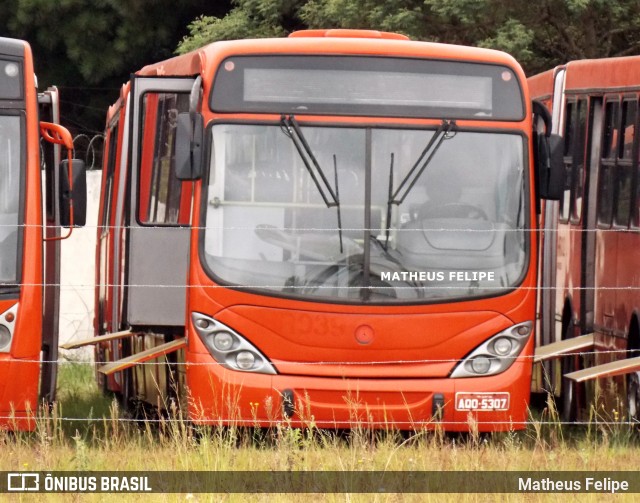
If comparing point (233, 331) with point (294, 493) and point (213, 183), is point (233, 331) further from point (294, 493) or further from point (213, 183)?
point (294, 493)

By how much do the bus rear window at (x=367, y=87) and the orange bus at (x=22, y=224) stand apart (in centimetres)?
137

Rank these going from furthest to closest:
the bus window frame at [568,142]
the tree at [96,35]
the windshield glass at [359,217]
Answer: the tree at [96,35] < the bus window frame at [568,142] < the windshield glass at [359,217]

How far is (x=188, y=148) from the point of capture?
12266 mm

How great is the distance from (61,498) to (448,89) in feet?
14.8

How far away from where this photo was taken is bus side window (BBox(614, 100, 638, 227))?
1471cm

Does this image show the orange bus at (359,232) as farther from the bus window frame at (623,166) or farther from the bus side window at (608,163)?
the bus side window at (608,163)

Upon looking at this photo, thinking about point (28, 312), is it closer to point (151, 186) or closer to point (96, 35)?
point (151, 186)

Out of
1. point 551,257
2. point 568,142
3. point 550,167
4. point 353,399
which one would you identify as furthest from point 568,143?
point 353,399

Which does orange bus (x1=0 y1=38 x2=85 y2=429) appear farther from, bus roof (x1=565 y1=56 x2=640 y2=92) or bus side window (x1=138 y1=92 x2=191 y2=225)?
bus roof (x1=565 y1=56 x2=640 y2=92)

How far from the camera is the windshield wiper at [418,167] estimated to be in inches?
488

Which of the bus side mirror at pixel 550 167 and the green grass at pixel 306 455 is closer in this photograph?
the green grass at pixel 306 455

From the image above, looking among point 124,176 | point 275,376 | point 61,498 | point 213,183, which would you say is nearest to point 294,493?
point 61,498

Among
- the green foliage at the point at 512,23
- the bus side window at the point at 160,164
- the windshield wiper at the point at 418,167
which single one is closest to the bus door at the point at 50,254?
the bus side window at the point at 160,164

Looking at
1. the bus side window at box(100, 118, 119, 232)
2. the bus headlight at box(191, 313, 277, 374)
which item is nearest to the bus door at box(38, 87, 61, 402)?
the bus headlight at box(191, 313, 277, 374)
